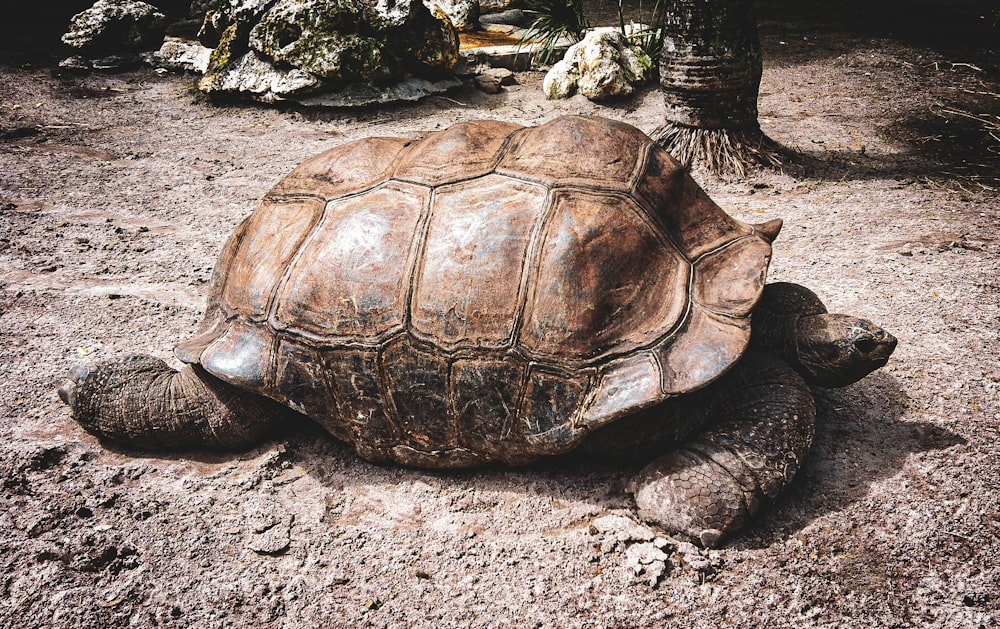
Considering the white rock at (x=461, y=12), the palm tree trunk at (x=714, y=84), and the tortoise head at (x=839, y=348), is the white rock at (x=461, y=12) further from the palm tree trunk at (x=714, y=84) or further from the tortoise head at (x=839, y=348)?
the tortoise head at (x=839, y=348)

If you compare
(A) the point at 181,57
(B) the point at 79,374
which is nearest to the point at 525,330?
(B) the point at 79,374

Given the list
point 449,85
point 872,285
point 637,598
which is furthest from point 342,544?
point 449,85

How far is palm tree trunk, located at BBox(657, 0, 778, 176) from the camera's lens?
492 centimetres

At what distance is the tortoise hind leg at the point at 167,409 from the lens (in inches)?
110

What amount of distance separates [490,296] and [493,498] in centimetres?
81

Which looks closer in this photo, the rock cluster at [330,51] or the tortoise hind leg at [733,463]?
the tortoise hind leg at [733,463]

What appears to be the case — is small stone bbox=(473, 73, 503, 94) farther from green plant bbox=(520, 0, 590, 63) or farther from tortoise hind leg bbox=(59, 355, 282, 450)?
tortoise hind leg bbox=(59, 355, 282, 450)

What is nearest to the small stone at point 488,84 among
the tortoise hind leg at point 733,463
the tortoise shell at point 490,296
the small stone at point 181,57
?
the small stone at point 181,57

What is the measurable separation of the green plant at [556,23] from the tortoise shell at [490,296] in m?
5.57

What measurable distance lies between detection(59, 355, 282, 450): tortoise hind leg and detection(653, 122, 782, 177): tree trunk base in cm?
379

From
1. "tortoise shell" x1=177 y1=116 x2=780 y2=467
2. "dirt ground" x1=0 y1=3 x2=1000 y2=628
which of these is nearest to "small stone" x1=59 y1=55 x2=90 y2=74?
"dirt ground" x1=0 y1=3 x2=1000 y2=628

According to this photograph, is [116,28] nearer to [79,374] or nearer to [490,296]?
[79,374]

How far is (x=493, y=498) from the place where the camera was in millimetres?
2619

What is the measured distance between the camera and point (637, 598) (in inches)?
87.7
